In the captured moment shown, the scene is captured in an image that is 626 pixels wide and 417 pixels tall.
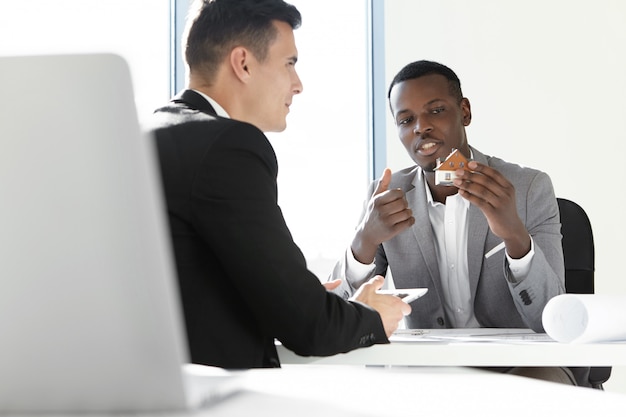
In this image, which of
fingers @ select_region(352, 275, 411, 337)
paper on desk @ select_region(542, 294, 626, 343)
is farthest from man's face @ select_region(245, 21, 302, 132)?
paper on desk @ select_region(542, 294, 626, 343)

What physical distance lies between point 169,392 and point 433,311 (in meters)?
2.04

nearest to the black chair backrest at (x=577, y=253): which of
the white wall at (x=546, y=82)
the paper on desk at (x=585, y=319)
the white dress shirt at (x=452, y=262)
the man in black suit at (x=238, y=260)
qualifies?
the white dress shirt at (x=452, y=262)

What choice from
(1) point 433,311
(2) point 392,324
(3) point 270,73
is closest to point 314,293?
(2) point 392,324

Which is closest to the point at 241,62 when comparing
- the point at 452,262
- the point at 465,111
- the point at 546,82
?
the point at 452,262

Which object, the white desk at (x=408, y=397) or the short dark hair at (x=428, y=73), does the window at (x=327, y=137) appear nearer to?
the short dark hair at (x=428, y=73)

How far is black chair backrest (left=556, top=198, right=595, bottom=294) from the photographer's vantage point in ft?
8.42

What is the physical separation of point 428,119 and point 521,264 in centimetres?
80

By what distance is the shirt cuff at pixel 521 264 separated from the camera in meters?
2.14

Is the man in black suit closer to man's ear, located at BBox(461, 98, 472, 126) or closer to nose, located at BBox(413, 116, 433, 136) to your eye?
nose, located at BBox(413, 116, 433, 136)

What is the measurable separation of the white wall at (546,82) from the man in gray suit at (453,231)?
198 cm

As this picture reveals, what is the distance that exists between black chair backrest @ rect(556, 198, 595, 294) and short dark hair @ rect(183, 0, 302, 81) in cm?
119

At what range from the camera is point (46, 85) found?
0.53 metres

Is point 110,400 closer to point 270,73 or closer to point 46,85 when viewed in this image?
point 46,85

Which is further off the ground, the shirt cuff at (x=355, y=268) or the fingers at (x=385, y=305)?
the fingers at (x=385, y=305)
